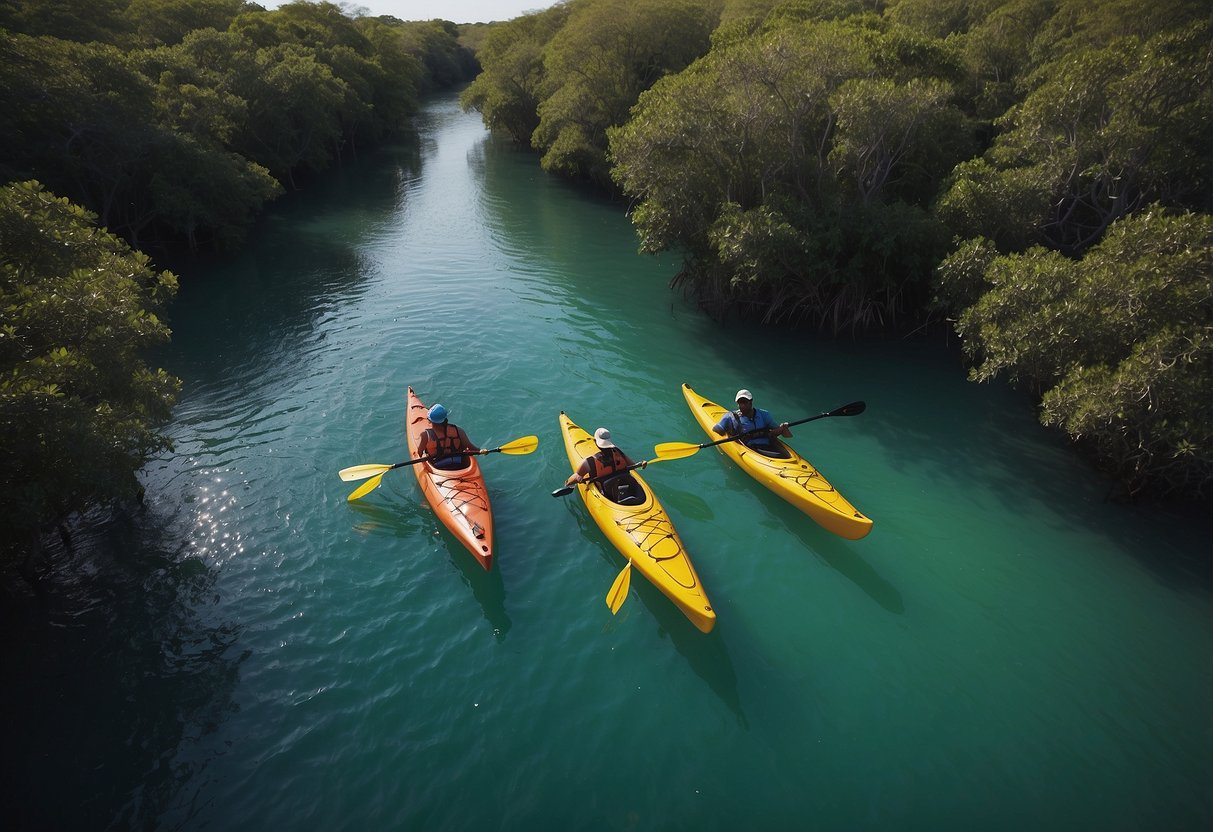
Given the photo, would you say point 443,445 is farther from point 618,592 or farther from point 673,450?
point 618,592

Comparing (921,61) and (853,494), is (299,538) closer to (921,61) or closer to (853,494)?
(853,494)

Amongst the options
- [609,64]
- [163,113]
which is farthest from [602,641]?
[609,64]

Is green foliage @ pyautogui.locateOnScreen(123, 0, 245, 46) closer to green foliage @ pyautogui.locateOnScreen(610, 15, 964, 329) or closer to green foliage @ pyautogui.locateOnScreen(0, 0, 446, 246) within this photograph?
green foliage @ pyautogui.locateOnScreen(0, 0, 446, 246)

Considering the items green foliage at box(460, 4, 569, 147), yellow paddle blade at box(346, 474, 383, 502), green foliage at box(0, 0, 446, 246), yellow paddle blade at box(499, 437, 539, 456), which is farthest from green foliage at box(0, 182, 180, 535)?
green foliage at box(460, 4, 569, 147)

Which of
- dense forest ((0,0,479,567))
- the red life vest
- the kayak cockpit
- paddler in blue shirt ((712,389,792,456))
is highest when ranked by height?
dense forest ((0,0,479,567))

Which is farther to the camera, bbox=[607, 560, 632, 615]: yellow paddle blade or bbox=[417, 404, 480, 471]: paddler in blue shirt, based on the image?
bbox=[417, 404, 480, 471]: paddler in blue shirt

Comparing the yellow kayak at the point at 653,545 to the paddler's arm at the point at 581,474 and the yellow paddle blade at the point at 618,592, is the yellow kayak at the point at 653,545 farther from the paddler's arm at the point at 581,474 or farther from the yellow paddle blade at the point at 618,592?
the yellow paddle blade at the point at 618,592
